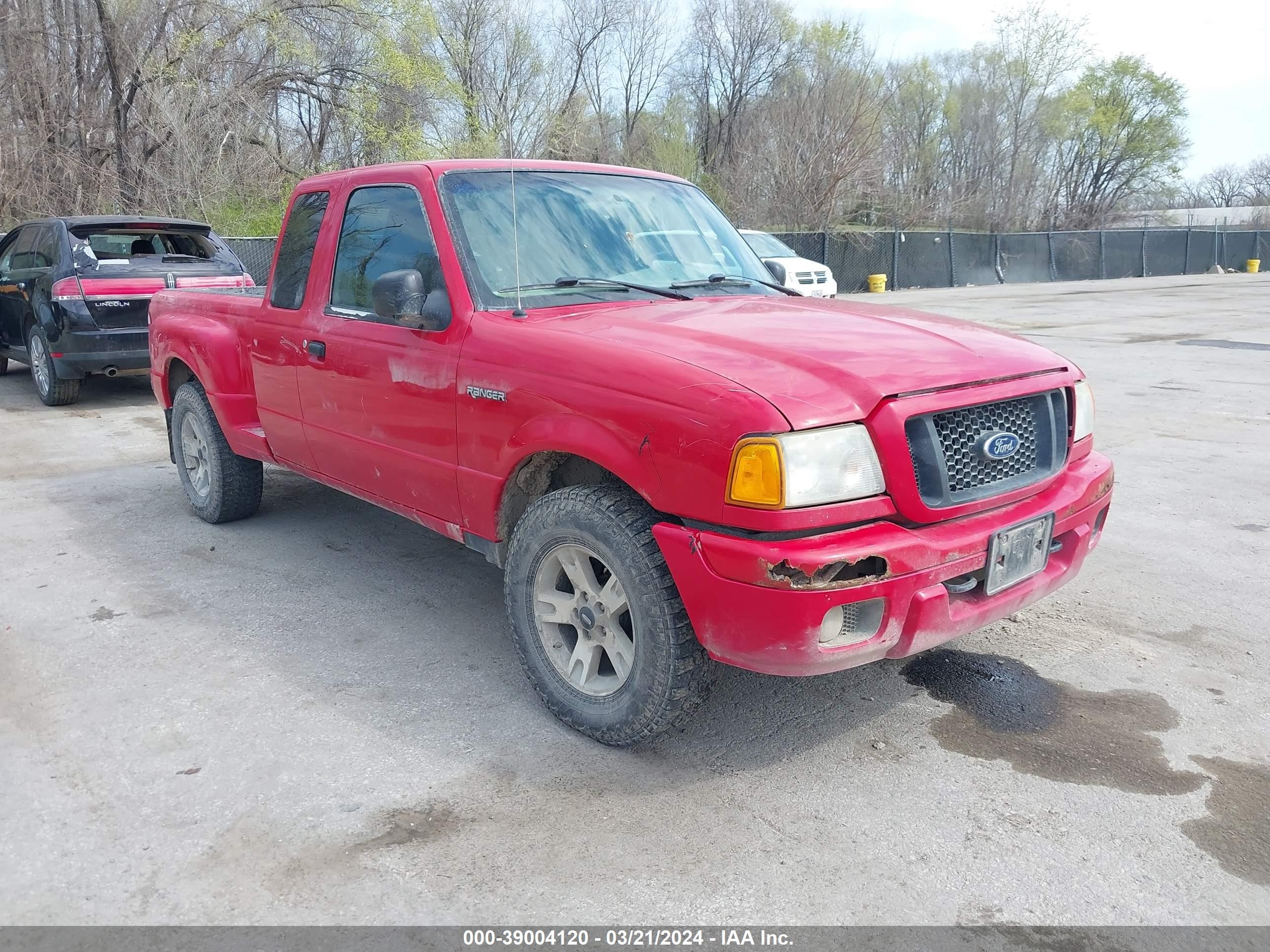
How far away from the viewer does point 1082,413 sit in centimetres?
365

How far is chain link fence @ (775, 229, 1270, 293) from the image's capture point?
98.8 feet

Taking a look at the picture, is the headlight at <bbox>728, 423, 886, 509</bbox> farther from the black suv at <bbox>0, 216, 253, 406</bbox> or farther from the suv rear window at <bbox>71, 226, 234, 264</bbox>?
the suv rear window at <bbox>71, 226, 234, 264</bbox>

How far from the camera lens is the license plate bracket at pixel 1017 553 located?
9.96ft

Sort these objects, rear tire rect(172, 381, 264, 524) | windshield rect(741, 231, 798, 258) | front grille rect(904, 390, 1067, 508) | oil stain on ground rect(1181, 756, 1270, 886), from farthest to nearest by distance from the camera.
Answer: windshield rect(741, 231, 798, 258), rear tire rect(172, 381, 264, 524), front grille rect(904, 390, 1067, 508), oil stain on ground rect(1181, 756, 1270, 886)

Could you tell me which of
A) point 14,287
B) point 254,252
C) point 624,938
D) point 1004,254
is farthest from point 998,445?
point 1004,254

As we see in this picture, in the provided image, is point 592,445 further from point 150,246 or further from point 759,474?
point 150,246

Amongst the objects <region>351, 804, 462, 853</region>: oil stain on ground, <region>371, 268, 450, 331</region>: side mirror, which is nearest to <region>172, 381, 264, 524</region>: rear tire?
<region>371, 268, 450, 331</region>: side mirror

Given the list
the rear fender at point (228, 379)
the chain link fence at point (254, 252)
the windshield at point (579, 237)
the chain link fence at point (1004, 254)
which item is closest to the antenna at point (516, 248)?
the windshield at point (579, 237)

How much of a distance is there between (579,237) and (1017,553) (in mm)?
2062

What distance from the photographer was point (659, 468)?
2.90m

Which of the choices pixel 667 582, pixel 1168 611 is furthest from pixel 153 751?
pixel 1168 611

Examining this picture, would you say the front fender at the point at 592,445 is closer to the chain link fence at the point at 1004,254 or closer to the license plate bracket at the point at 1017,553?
the license plate bracket at the point at 1017,553

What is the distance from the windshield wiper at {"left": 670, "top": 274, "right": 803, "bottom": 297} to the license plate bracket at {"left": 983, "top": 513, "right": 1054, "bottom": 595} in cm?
159

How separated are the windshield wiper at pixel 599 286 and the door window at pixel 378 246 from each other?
32 cm
